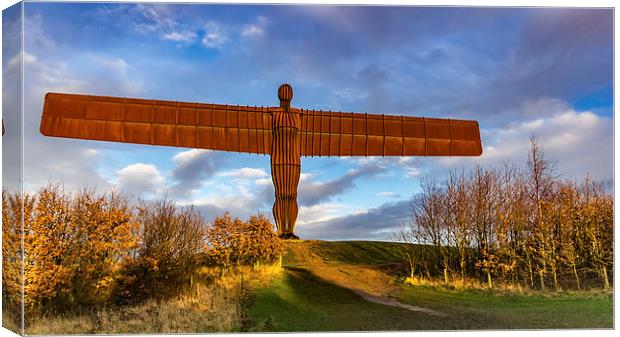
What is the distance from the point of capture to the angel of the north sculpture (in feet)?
46.9

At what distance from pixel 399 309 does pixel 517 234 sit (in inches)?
157

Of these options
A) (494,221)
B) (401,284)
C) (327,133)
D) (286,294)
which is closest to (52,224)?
(286,294)

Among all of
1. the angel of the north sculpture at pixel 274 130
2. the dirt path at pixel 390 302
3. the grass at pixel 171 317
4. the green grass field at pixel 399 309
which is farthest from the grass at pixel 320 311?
the angel of the north sculpture at pixel 274 130

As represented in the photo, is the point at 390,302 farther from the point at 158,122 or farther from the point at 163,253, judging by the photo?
the point at 158,122

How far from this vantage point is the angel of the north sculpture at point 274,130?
14297 mm

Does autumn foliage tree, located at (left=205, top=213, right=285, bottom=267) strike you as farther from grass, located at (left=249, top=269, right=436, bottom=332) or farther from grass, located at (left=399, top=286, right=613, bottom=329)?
grass, located at (left=399, top=286, right=613, bottom=329)

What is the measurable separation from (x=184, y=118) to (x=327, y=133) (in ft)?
10.6

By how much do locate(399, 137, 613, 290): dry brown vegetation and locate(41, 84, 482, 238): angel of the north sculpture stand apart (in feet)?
4.19

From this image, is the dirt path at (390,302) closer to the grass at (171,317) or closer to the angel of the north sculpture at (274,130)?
the angel of the north sculpture at (274,130)

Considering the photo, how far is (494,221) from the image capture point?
618 inches

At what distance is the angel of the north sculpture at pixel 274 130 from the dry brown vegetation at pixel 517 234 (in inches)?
50.2

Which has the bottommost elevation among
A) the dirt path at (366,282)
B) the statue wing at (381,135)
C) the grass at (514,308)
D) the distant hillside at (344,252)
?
the grass at (514,308)

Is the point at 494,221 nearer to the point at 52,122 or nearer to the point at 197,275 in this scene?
the point at 197,275

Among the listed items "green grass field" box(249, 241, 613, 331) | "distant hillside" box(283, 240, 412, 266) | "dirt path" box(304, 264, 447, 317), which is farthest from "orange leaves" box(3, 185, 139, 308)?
"dirt path" box(304, 264, 447, 317)
